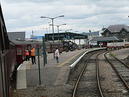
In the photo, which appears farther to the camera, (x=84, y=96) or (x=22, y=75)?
(x=22, y=75)

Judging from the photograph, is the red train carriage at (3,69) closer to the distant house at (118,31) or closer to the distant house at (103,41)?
the distant house at (103,41)

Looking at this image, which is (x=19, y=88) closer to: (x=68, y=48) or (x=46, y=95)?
(x=46, y=95)

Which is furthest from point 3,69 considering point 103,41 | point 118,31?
point 118,31

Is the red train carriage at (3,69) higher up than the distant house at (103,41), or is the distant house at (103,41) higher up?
the red train carriage at (3,69)

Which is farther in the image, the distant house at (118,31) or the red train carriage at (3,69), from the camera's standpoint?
the distant house at (118,31)

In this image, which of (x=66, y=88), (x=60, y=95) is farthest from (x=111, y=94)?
(x=66, y=88)

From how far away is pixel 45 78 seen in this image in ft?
66.2

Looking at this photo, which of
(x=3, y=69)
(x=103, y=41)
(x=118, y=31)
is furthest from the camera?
(x=118, y=31)

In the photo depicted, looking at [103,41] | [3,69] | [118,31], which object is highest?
[3,69]

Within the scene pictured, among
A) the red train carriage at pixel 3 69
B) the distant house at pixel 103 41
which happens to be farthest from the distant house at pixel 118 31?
the red train carriage at pixel 3 69

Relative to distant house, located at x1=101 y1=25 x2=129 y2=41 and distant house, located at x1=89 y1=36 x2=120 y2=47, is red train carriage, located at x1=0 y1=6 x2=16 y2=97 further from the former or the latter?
distant house, located at x1=101 y1=25 x2=129 y2=41

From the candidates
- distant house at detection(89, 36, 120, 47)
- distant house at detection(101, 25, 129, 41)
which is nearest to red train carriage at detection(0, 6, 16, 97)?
distant house at detection(89, 36, 120, 47)

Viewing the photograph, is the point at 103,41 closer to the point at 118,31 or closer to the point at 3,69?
the point at 118,31

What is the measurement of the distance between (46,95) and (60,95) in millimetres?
658
